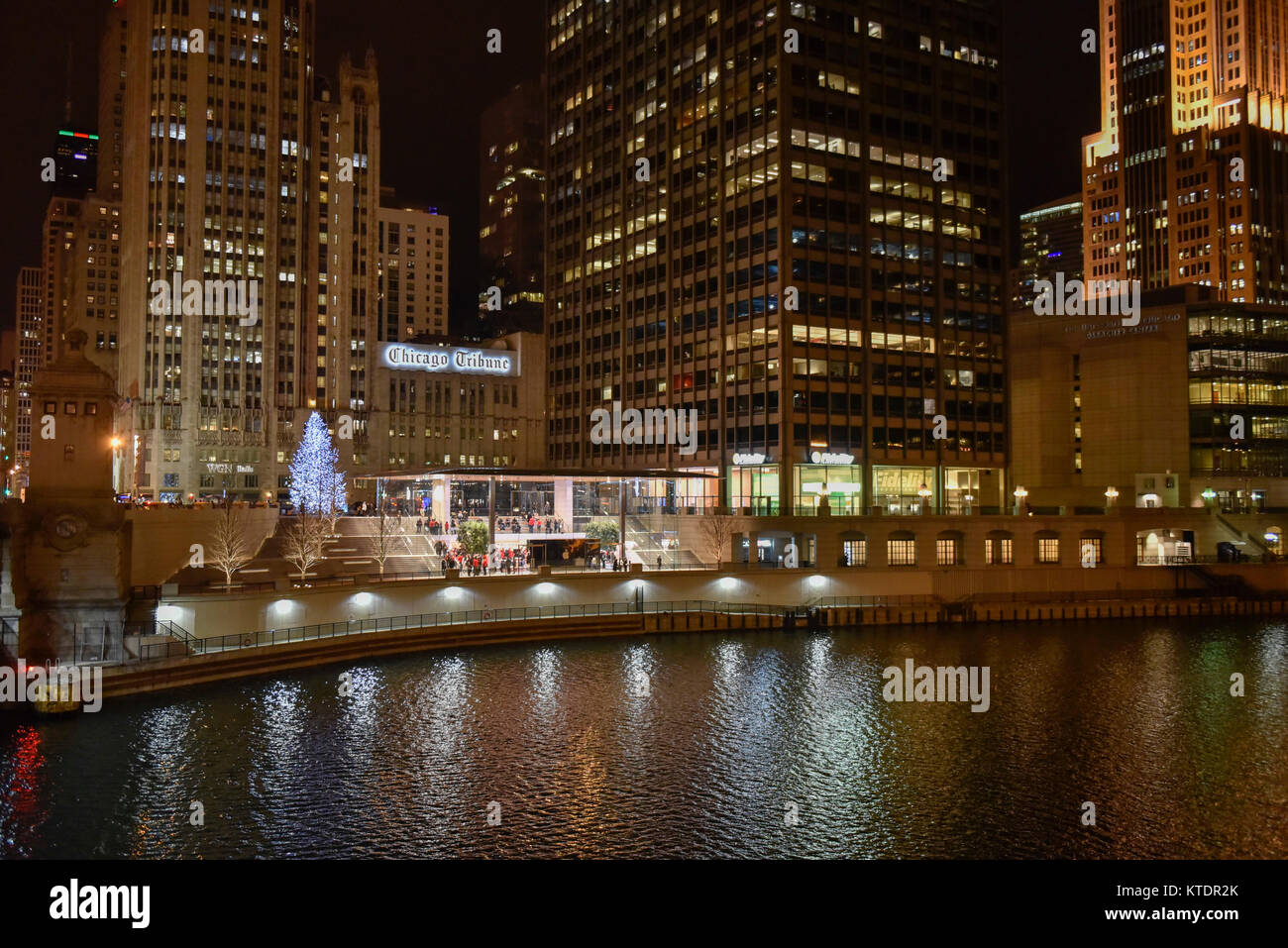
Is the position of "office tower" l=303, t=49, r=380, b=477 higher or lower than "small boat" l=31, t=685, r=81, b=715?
higher

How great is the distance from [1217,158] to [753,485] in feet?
466

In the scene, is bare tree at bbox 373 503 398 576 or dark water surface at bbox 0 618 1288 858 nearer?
dark water surface at bbox 0 618 1288 858

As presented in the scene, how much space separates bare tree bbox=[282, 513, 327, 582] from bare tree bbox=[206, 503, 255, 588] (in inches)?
118

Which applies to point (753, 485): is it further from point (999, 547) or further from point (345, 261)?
point (345, 261)

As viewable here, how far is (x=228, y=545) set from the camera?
60938 mm

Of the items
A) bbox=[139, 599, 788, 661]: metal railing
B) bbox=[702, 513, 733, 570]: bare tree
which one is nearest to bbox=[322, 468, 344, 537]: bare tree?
bbox=[702, 513, 733, 570]: bare tree

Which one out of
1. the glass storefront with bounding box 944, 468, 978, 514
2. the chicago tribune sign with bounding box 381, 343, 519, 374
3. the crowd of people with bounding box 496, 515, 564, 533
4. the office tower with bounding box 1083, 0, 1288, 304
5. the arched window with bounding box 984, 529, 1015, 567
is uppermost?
the office tower with bounding box 1083, 0, 1288, 304

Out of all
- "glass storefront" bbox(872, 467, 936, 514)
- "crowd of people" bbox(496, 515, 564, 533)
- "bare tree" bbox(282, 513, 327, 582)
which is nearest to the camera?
"bare tree" bbox(282, 513, 327, 582)

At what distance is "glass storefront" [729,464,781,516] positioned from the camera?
94.8m

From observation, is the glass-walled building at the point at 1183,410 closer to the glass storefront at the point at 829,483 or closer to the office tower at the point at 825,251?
the office tower at the point at 825,251

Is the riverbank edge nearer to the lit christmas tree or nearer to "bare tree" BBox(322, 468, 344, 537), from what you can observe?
"bare tree" BBox(322, 468, 344, 537)

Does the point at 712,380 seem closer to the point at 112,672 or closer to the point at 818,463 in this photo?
the point at 818,463
